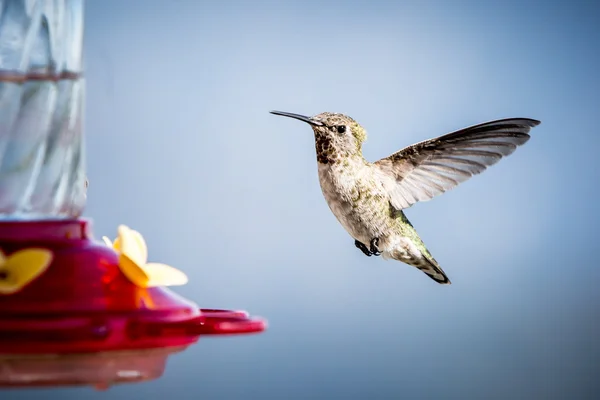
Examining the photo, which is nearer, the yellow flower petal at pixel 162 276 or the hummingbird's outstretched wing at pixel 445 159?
the yellow flower petal at pixel 162 276

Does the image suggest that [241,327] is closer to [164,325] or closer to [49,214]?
[164,325]

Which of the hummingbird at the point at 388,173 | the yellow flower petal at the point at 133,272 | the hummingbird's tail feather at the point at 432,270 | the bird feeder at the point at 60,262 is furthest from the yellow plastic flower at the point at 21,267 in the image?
the hummingbird's tail feather at the point at 432,270

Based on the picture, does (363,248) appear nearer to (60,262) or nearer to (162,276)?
(162,276)

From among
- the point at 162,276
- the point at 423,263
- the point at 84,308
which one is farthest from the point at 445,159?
the point at 84,308

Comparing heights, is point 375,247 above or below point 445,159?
below

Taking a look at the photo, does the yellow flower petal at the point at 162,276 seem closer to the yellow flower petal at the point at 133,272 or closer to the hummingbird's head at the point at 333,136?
the yellow flower petal at the point at 133,272

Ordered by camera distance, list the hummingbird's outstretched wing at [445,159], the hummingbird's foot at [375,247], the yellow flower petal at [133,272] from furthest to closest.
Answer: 1. the hummingbird's foot at [375,247]
2. the hummingbird's outstretched wing at [445,159]
3. the yellow flower petal at [133,272]
